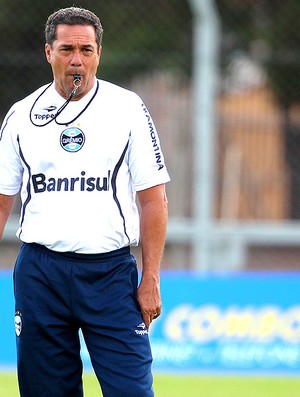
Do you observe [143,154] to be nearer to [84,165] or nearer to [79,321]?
[84,165]

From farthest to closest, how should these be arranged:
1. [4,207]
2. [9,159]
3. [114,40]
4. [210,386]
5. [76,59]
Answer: [114,40] → [210,386] → [4,207] → [9,159] → [76,59]

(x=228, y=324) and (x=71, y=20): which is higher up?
(x=71, y=20)

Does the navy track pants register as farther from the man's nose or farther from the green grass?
the green grass

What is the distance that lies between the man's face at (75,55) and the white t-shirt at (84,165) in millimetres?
97

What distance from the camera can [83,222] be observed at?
16.6 ft

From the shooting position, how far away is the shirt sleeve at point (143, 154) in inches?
202

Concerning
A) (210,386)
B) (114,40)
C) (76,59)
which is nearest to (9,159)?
(76,59)

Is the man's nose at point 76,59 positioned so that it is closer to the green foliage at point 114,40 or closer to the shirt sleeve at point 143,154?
the shirt sleeve at point 143,154

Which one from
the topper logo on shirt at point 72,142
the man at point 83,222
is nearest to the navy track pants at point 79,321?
the man at point 83,222

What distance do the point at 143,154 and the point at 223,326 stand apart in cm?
492

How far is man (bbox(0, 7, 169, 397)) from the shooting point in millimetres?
5074

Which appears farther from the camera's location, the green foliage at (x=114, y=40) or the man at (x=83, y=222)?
the green foliage at (x=114, y=40)

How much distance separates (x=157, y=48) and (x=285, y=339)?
150 inches

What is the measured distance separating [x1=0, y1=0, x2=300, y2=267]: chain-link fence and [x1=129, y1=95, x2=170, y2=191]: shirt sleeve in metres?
6.20
